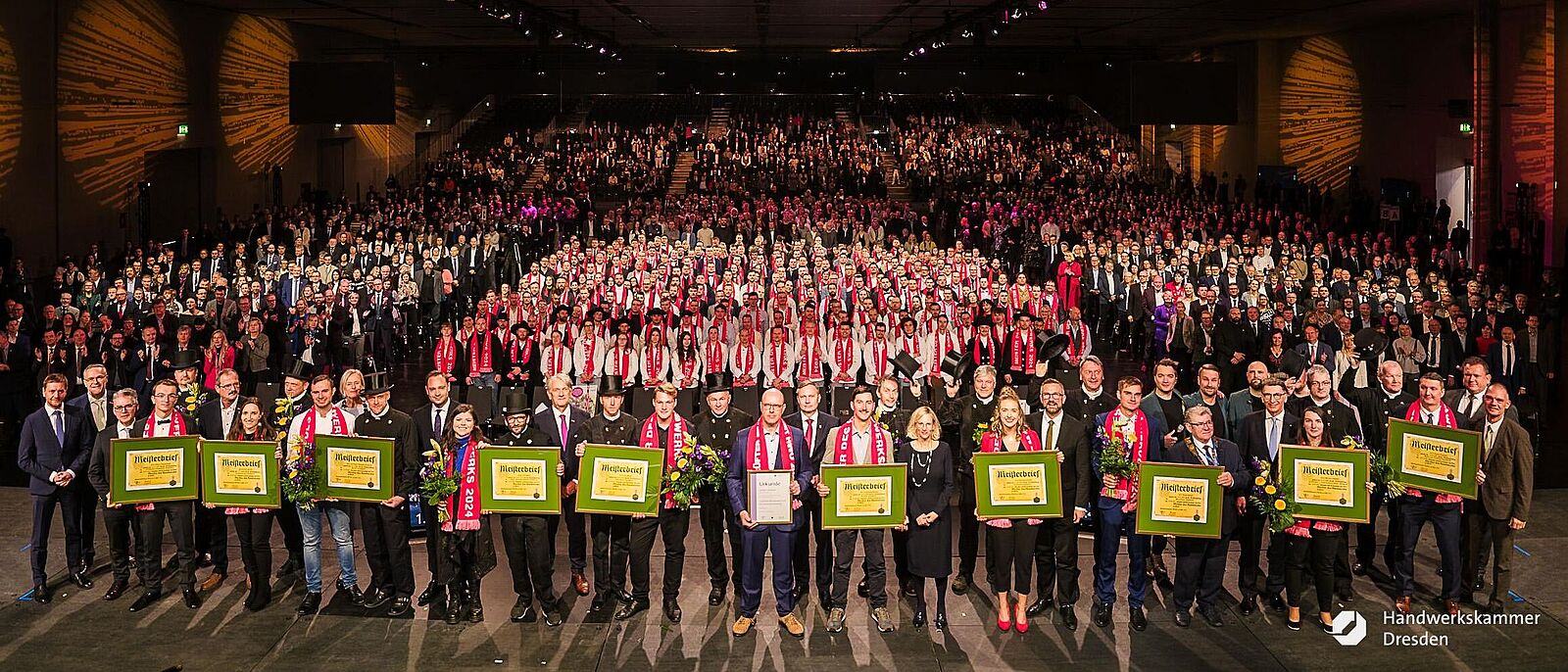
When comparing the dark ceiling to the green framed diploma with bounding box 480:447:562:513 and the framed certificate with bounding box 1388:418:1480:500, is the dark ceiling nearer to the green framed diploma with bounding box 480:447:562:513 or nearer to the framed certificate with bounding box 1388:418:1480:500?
the framed certificate with bounding box 1388:418:1480:500

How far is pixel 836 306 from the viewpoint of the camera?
55.1 feet

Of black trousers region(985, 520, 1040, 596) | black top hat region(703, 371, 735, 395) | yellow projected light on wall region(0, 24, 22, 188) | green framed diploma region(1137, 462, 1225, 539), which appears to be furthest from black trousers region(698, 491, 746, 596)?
yellow projected light on wall region(0, 24, 22, 188)

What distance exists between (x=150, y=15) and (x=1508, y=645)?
88.2 ft

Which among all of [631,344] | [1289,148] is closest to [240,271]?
[631,344]

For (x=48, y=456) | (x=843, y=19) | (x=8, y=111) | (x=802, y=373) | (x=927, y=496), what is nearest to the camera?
(x=927, y=496)

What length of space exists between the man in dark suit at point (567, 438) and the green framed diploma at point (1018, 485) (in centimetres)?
258

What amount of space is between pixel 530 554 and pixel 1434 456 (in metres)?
5.75

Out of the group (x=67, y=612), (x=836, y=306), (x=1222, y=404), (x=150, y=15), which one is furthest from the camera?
(x=150, y=15)

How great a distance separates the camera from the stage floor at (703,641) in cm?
778

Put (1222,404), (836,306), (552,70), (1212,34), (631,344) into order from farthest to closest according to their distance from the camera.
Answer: (552,70), (1212,34), (836,306), (631,344), (1222,404)

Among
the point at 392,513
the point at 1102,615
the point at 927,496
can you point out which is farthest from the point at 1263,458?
the point at 392,513

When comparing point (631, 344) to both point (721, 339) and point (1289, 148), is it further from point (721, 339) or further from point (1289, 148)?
point (1289, 148)

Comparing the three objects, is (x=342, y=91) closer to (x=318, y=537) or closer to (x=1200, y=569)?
(x=318, y=537)

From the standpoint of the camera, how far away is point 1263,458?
327 inches
